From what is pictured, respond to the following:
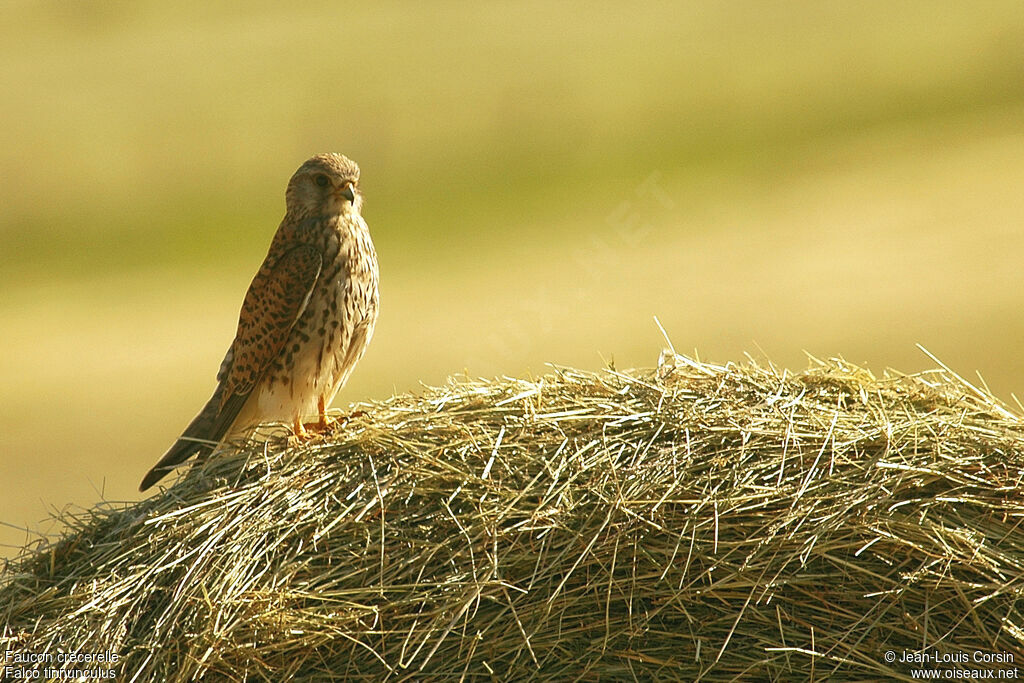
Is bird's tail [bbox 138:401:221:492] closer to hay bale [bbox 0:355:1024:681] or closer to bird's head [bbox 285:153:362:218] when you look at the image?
hay bale [bbox 0:355:1024:681]

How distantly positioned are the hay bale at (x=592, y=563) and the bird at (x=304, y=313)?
879 millimetres

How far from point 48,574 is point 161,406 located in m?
9.43

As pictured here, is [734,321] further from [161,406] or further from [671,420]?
[671,420]

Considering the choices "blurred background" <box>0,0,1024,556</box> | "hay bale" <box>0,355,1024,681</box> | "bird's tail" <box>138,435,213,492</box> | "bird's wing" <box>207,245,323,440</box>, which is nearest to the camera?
"hay bale" <box>0,355,1024,681</box>

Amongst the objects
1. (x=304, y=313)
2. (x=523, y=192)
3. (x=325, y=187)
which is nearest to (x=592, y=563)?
(x=304, y=313)

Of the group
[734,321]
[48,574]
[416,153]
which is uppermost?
[416,153]

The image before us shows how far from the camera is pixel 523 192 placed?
1717 cm

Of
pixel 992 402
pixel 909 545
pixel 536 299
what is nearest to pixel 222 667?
pixel 909 545

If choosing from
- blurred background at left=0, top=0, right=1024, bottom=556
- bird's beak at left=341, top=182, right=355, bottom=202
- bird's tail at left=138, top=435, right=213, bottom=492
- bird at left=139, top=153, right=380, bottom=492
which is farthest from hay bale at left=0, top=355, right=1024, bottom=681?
blurred background at left=0, top=0, right=1024, bottom=556

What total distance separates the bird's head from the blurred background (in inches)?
273

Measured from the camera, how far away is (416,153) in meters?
16.6

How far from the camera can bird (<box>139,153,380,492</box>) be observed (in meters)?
4.56

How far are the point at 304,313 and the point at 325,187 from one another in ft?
1.62

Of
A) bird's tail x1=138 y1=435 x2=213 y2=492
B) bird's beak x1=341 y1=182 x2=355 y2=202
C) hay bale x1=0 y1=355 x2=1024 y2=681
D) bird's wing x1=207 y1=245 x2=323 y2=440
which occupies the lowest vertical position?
hay bale x1=0 y1=355 x2=1024 y2=681
